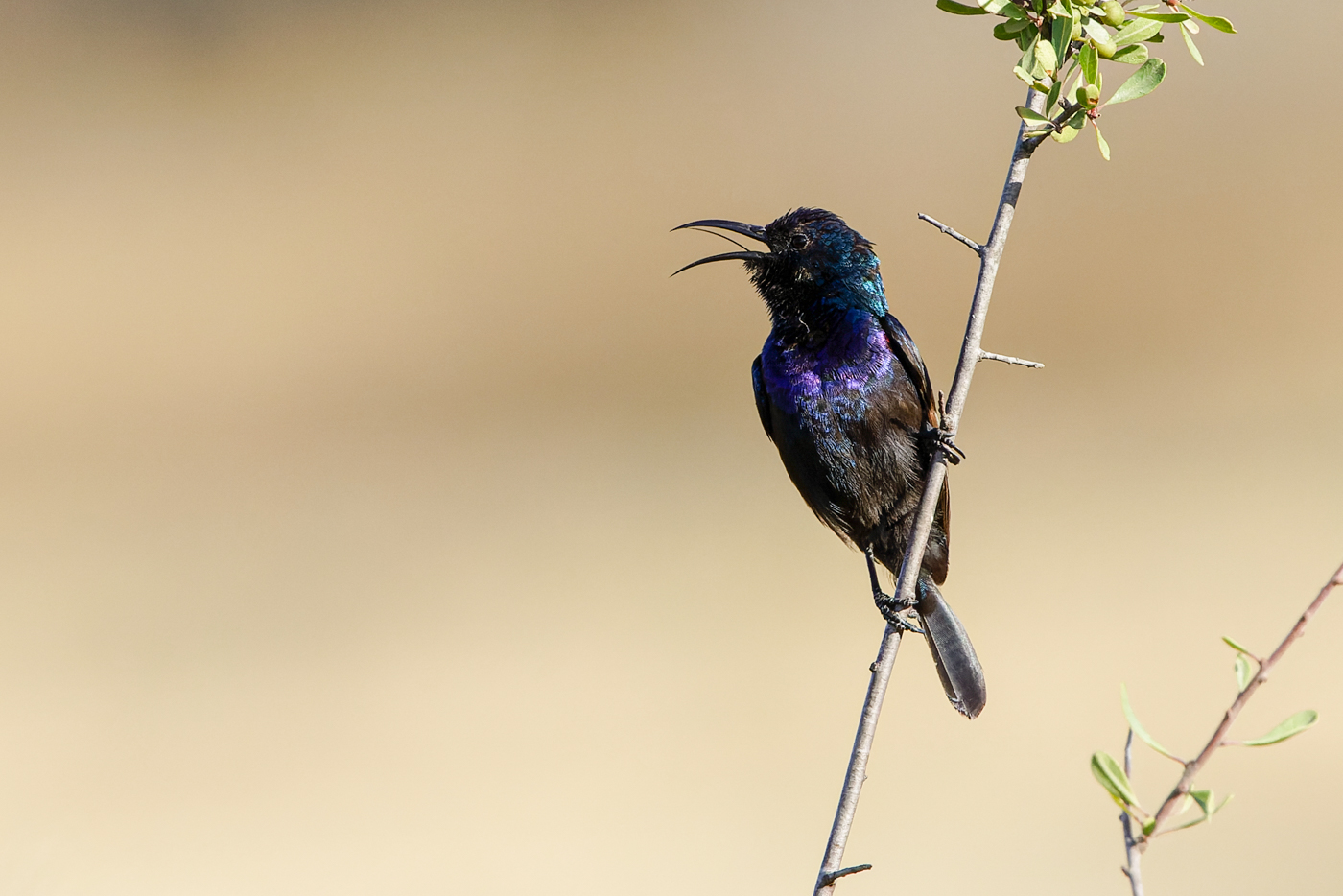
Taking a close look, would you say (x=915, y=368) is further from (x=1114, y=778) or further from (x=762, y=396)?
(x=1114, y=778)

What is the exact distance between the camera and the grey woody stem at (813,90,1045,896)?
1.61 meters

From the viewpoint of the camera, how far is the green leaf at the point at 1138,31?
1562 mm

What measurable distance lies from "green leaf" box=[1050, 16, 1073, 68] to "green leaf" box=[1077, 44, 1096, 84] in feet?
0.16

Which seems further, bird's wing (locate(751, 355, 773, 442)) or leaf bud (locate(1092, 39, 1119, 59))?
bird's wing (locate(751, 355, 773, 442))

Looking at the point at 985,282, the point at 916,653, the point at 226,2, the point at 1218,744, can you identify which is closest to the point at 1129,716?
the point at 1218,744

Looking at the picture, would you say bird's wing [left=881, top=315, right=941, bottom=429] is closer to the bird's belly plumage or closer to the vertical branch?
the bird's belly plumage

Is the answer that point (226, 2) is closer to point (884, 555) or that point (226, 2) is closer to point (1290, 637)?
point (884, 555)

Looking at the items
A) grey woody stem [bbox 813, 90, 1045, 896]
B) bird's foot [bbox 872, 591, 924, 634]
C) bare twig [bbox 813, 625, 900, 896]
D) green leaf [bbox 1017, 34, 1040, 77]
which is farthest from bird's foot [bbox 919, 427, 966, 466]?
green leaf [bbox 1017, 34, 1040, 77]

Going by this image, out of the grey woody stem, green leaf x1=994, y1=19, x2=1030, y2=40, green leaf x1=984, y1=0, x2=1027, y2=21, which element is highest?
green leaf x1=984, y1=0, x2=1027, y2=21

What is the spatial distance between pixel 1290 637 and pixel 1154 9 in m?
0.90

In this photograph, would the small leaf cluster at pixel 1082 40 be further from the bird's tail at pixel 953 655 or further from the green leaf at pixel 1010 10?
the bird's tail at pixel 953 655

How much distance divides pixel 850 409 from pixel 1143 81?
1.51 m

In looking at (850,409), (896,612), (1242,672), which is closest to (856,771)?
(896,612)

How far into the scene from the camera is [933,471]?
207 centimetres
